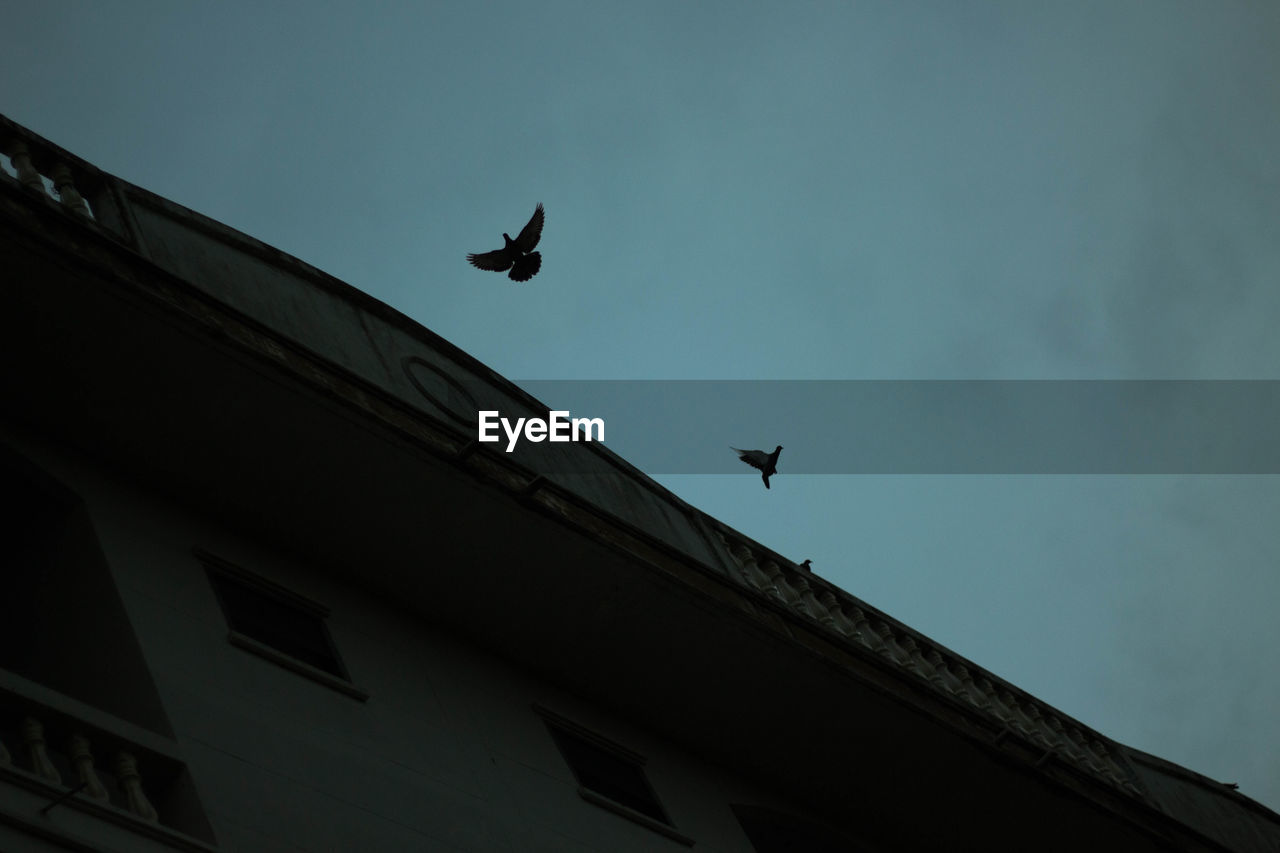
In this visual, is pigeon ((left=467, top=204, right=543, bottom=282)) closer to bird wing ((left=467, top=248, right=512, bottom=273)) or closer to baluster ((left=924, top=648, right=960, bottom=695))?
bird wing ((left=467, top=248, right=512, bottom=273))

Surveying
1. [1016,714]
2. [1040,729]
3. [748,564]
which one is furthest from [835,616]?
[1040,729]

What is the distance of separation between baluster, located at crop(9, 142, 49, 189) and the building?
39 millimetres

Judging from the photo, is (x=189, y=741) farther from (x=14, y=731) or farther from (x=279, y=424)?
(x=279, y=424)

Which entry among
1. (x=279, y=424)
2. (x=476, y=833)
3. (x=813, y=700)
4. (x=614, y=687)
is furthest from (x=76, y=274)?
(x=813, y=700)

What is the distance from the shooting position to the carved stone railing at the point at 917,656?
15.9 metres

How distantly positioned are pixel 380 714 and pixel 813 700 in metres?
5.20

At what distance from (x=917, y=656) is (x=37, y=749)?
1080cm

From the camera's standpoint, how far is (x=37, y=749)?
7.95 meters

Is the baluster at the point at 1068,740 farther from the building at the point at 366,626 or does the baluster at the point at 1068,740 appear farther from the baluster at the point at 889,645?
the baluster at the point at 889,645

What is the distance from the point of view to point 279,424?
11688 millimetres

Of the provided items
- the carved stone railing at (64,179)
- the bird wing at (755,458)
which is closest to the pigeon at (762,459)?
the bird wing at (755,458)

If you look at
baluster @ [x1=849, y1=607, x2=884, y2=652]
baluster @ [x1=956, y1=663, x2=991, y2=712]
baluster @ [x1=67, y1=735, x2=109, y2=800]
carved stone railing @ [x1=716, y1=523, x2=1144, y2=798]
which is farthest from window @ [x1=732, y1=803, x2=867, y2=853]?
baluster @ [x1=67, y1=735, x2=109, y2=800]

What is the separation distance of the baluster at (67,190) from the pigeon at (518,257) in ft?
20.8

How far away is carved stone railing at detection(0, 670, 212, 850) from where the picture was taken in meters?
7.70
